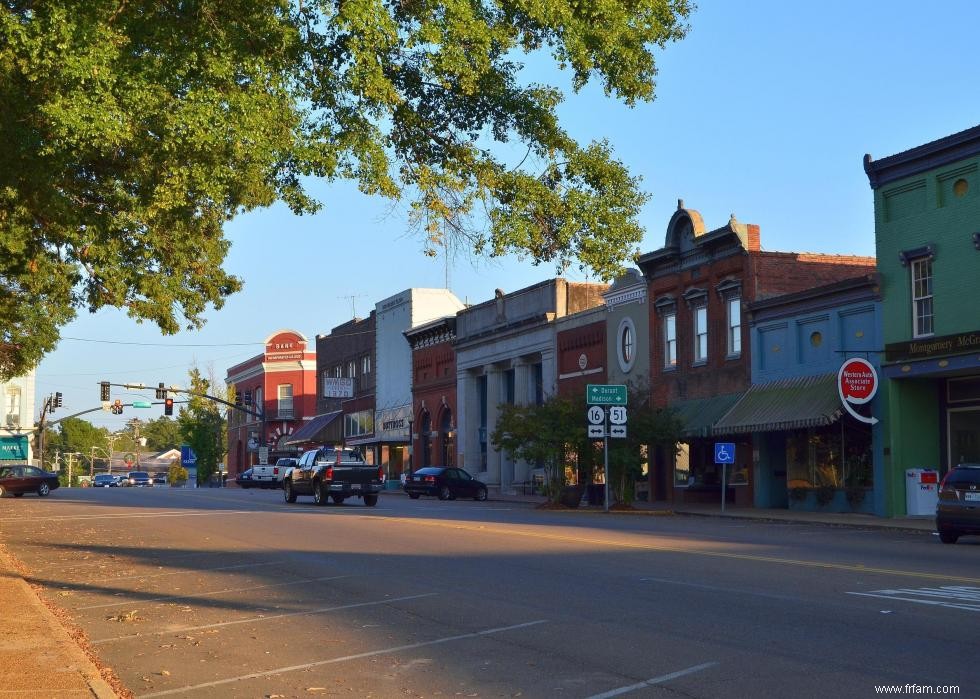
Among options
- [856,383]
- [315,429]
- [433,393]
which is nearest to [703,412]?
[856,383]

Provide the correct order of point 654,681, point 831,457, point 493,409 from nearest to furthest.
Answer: point 654,681 → point 831,457 → point 493,409

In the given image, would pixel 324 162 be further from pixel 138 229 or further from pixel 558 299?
pixel 558 299

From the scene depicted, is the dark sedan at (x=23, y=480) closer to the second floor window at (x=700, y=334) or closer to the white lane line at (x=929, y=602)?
the second floor window at (x=700, y=334)

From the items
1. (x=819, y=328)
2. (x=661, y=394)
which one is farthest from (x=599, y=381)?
(x=819, y=328)

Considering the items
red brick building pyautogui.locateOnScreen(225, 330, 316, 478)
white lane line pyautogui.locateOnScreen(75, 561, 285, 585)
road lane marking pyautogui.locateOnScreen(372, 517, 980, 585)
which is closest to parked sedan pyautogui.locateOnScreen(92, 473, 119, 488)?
red brick building pyautogui.locateOnScreen(225, 330, 316, 478)

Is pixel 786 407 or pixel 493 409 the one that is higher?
pixel 493 409

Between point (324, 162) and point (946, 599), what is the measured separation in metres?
8.04

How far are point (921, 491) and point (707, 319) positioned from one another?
12.1 m

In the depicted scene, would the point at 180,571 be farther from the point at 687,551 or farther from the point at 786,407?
the point at 786,407

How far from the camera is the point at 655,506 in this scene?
42875 millimetres

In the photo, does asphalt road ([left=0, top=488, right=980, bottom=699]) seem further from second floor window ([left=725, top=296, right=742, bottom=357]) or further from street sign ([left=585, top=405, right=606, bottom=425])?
second floor window ([left=725, top=296, right=742, bottom=357])

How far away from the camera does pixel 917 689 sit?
27.5ft

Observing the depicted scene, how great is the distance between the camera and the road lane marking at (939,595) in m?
12.6

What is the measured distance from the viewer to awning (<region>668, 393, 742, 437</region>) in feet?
136
